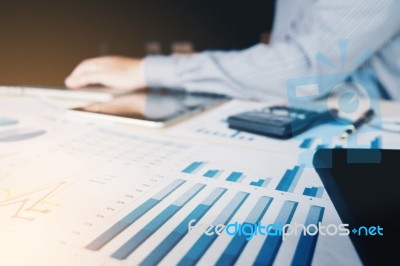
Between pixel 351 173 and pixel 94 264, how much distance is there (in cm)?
25

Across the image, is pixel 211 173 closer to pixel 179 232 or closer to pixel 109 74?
pixel 179 232

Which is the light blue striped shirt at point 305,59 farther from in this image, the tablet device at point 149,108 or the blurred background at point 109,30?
the blurred background at point 109,30

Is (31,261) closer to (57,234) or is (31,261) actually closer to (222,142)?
(57,234)

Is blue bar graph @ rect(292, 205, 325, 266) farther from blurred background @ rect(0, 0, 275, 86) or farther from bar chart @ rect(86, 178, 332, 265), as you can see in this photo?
blurred background @ rect(0, 0, 275, 86)

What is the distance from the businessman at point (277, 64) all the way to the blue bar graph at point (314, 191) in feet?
1.59

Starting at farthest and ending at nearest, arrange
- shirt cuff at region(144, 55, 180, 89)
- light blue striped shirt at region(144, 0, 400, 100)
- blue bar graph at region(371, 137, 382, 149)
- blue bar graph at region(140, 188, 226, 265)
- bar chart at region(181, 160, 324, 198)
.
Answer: shirt cuff at region(144, 55, 180, 89) < light blue striped shirt at region(144, 0, 400, 100) < blue bar graph at region(371, 137, 382, 149) < bar chart at region(181, 160, 324, 198) < blue bar graph at region(140, 188, 226, 265)

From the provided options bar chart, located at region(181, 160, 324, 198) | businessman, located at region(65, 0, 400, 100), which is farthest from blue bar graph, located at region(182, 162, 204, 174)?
businessman, located at region(65, 0, 400, 100)

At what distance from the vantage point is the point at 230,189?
1.10ft

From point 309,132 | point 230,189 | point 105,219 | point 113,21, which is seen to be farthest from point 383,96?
point 113,21

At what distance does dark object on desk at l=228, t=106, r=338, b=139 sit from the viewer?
501mm

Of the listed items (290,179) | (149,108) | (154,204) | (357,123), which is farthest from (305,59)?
(154,204)

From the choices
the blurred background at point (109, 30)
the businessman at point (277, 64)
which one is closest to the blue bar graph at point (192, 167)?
the businessman at point (277, 64)

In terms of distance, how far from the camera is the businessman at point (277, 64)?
2.39 feet

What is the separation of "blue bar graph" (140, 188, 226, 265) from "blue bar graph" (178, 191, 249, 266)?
0.04 ft
